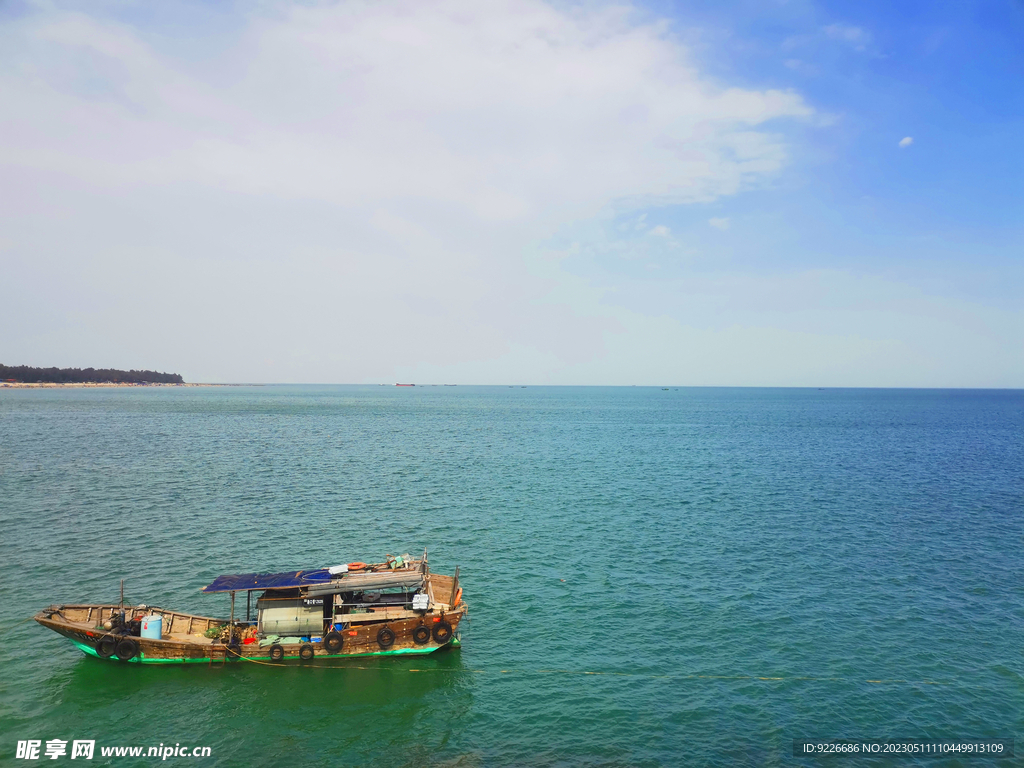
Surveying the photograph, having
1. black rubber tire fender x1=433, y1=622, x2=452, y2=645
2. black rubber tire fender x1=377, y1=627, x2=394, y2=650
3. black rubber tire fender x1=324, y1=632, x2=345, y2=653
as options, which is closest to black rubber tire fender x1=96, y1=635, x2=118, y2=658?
black rubber tire fender x1=324, y1=632, x2=345, y2=653

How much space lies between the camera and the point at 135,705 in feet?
78.1

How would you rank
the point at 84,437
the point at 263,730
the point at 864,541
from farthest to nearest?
the point at 84,437 < the point at 864,541 < the point at 263,730

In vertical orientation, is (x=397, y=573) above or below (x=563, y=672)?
above

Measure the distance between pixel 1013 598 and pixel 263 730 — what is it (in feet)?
128

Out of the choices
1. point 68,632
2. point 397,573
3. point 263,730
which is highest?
point 397,573

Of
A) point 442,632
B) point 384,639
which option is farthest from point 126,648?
point 442,632

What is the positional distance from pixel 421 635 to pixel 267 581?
7.64 metres

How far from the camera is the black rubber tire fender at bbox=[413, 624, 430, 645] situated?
1087 inches

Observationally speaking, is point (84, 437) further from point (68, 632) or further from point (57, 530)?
point (68, 632)

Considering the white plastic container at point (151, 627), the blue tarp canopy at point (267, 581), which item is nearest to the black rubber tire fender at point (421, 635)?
the blue tarp canopy at point (267, 581)

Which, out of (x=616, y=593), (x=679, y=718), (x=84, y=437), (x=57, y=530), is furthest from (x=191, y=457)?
(x=679, y=718)

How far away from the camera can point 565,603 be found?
33.8 metres

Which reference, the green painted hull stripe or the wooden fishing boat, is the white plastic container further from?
the green painted hull stripe

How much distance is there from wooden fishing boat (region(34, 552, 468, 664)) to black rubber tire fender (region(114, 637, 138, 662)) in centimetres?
4
